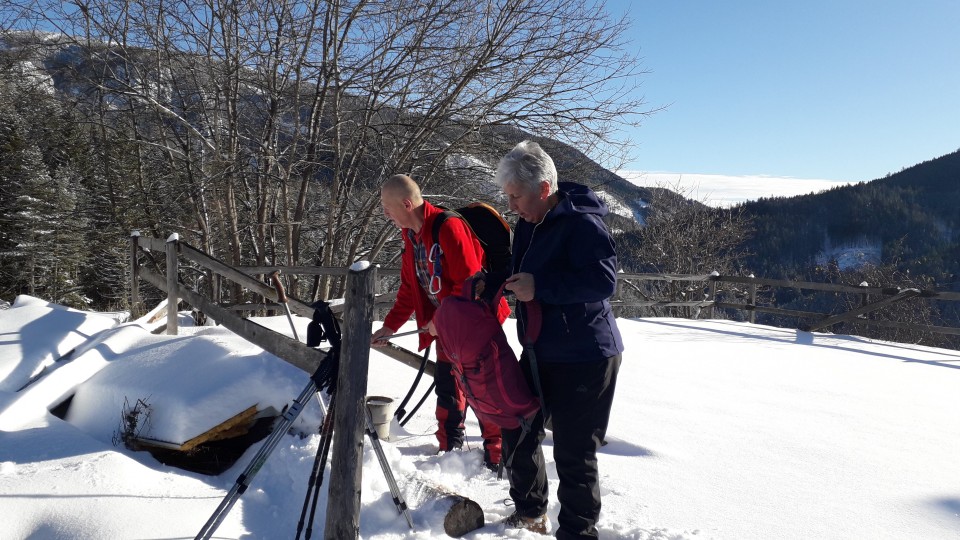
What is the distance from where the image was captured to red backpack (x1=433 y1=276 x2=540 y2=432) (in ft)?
7.43

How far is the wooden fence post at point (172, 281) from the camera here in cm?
538

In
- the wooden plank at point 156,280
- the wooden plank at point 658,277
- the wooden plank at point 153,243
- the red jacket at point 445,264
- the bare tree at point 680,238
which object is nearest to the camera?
the red jacket at point 445,264

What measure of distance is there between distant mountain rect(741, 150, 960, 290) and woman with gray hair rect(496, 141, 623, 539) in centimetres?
7251

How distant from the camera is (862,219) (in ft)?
266

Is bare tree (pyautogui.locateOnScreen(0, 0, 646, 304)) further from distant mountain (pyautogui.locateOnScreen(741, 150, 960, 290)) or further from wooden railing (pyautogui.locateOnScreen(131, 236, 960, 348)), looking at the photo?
distant mountain (pyautogui.locateOnScreen(741, 150, 960, 290))

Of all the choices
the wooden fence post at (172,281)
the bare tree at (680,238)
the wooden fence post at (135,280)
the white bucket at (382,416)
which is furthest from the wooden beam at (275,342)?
the bare tree at (680,238)

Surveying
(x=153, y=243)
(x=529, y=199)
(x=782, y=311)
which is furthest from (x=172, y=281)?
(x=782, y=311)

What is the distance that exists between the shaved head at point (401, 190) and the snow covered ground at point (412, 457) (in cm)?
128

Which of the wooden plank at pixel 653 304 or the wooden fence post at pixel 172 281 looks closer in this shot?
the wooden fence post at pixel 172 281

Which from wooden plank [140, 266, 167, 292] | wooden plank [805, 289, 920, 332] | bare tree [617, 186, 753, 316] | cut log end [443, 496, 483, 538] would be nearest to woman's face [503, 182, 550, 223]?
cut log end [443, 496, 483, 538]

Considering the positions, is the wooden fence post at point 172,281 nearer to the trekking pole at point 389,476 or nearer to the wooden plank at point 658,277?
the trekking pole at point 389,476

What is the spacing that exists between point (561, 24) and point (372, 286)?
24.9ft

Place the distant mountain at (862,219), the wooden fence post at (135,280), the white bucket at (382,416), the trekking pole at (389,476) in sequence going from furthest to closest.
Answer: the distant mountain at (862,219) < the wooden fence post at (135,280) < the white bucket at (382,416) < the trekking pole at (389,476)

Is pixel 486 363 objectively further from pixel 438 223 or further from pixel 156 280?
pixel 156 280
